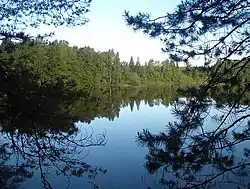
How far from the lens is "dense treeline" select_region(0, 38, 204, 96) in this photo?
10.4 feet

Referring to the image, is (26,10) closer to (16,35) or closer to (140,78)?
(16,35)

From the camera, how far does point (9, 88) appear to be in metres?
2.92

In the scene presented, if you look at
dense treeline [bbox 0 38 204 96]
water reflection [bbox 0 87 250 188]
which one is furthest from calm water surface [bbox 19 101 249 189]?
water reflection [bbox 0 87 250 188]

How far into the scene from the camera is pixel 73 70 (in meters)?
35.0

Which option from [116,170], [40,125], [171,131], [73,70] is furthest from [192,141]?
[73,70]

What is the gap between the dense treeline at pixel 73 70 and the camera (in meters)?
3.17

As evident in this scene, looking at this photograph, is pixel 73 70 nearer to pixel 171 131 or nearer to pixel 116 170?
pixel 116 170

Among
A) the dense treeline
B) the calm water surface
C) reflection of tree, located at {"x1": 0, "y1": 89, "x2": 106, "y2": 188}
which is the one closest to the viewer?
reflection of tree, located at {"x1": 0, "y1": 89, "x2": 106, "y2": 188}

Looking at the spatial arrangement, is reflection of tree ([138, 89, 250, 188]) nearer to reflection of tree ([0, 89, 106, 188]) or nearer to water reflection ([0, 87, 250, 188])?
water reflection ([0, 87, 250, 188])

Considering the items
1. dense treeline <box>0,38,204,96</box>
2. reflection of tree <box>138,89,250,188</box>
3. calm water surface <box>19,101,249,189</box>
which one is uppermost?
dense treeline <box>0,38,204,96</box>

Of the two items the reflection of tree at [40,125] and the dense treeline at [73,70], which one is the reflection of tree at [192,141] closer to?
the dense treeline at [73,70]

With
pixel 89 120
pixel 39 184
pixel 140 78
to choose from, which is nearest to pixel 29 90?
pixel 39 184

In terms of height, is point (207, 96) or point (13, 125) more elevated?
point (207, 96)

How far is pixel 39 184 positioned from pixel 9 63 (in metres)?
4.02
